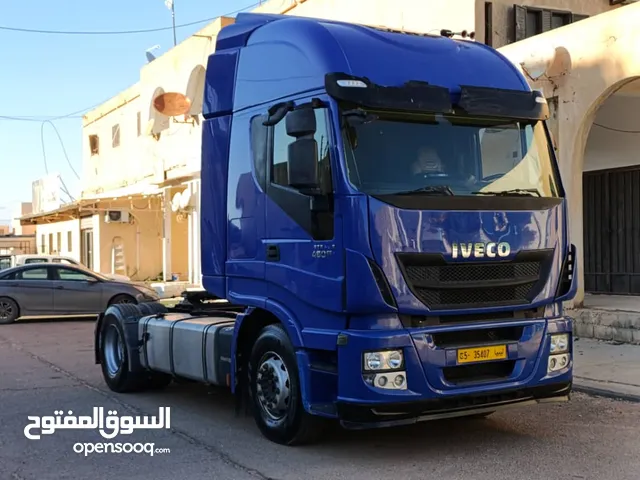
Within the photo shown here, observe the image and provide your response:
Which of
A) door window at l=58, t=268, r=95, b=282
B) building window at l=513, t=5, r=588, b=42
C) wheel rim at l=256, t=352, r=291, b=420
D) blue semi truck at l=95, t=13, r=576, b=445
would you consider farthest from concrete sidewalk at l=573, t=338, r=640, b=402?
door window at l=58, t=268, r=95, b=282

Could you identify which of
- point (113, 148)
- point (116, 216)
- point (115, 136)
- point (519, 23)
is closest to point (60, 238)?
point (113, 148)

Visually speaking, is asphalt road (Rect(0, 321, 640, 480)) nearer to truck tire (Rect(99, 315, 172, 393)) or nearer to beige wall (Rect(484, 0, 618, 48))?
truck tire (Rect(99, 315, 172, 393))

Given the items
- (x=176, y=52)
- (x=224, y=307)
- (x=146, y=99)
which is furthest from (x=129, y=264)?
(x=224, y=307)

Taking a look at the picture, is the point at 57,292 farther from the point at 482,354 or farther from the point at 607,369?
the point at 482,354

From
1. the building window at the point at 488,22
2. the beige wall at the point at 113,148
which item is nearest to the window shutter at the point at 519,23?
the building window at the point at 488,22

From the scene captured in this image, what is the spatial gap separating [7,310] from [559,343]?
1565cm

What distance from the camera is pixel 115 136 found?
35750 millimetres

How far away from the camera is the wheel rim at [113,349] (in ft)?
31.8

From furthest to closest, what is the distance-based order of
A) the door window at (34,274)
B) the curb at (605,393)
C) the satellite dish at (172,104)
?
the satellite dish at (172,104) < the door window at (34,274) < the curb at (605,393)

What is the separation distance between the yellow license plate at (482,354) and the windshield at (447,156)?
1.23m

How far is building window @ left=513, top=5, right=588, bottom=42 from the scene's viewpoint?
1662 cm

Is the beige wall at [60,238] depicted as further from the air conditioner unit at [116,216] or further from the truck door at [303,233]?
the truck door at [303,233]

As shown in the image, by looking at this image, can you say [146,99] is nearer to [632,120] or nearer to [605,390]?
[632,120]

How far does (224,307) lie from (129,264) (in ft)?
80.7
